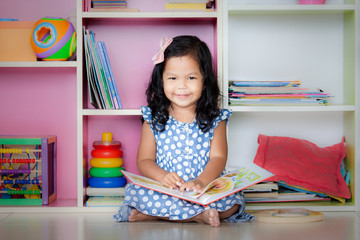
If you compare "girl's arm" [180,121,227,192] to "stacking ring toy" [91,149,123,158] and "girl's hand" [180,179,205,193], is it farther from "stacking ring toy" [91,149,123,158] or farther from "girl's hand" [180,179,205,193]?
"stacking ring toy" [91,149,123,158]

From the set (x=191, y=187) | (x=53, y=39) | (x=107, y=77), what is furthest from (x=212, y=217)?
(x=53, y=39)

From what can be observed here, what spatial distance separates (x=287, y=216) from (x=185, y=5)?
0.88 m

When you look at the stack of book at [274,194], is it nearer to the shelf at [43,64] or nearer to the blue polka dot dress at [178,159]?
the blue polka dot dress at [178,159]

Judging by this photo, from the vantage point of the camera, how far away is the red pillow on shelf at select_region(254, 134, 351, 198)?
5.69 ft

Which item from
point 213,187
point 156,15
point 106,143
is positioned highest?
point 156,15

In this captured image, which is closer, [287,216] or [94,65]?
[287,216]

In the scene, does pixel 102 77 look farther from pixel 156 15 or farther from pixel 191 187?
pixel 191 187

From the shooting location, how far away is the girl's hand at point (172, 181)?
1401 mm

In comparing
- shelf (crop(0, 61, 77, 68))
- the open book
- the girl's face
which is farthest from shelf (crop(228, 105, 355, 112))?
shelf (crop(0, 61, 77, 68))

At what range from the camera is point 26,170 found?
1694mm

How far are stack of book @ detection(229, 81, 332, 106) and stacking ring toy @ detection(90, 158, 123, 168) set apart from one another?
1.69 feet

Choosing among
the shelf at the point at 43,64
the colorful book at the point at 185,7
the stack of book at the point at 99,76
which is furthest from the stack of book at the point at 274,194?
the shelf at the point at 43,64

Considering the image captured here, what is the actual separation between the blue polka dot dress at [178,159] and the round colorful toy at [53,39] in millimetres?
393

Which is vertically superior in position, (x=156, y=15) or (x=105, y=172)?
(x=156, y=15)
